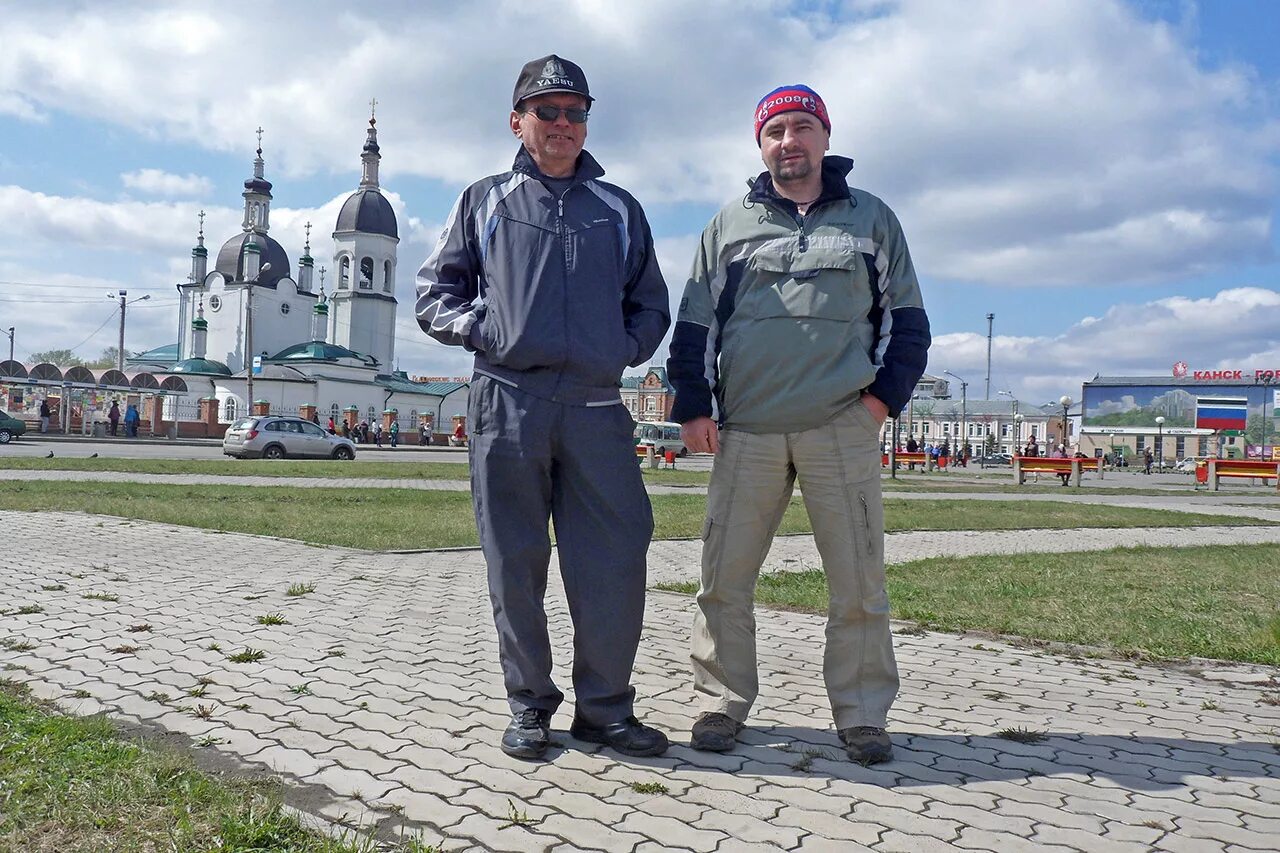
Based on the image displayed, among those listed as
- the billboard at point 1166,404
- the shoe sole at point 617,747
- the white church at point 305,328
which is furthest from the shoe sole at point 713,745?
the billboard at point 1166,404

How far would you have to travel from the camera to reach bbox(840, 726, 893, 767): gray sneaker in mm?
3148

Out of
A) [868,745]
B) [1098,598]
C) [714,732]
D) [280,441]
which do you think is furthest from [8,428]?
[868,745]

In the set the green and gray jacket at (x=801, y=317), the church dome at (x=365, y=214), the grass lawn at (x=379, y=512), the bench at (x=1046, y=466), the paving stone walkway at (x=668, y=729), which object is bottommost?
the grass lawn at (x=379, y=512)

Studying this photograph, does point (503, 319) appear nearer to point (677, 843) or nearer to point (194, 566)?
point (677, 843)

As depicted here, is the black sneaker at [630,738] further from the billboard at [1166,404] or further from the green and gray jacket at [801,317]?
the billboard at [1166,404]

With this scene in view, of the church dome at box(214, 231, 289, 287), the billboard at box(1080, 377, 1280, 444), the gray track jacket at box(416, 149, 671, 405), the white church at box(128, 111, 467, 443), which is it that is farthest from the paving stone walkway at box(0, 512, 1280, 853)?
the billboard at box(1080, 377, 1280, 444)

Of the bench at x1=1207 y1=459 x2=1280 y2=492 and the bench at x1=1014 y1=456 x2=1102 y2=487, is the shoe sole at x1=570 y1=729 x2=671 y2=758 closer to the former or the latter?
the bench at x1=1014 y1=456 x2=1102 y2=487

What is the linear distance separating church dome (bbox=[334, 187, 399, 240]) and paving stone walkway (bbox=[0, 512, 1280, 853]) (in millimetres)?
75265

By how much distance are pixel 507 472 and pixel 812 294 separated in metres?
1.17

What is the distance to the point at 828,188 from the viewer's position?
11.5ft

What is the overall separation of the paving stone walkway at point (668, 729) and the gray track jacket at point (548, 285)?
1.21m

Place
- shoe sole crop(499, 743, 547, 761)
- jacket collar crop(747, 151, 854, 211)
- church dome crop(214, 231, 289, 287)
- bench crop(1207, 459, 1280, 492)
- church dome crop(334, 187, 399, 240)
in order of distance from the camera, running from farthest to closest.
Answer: church dome crop(334, 187, 399, 240) → church dome crop(214, 231, 289, 287) → bench crop(1207, 459, 1280, 492) → jacket collar crop(747, 151, 854, 211) → shoe sole crop(499, 743, 547, 761)

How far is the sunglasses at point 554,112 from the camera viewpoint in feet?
11.0

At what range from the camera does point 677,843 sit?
96.9 inches
